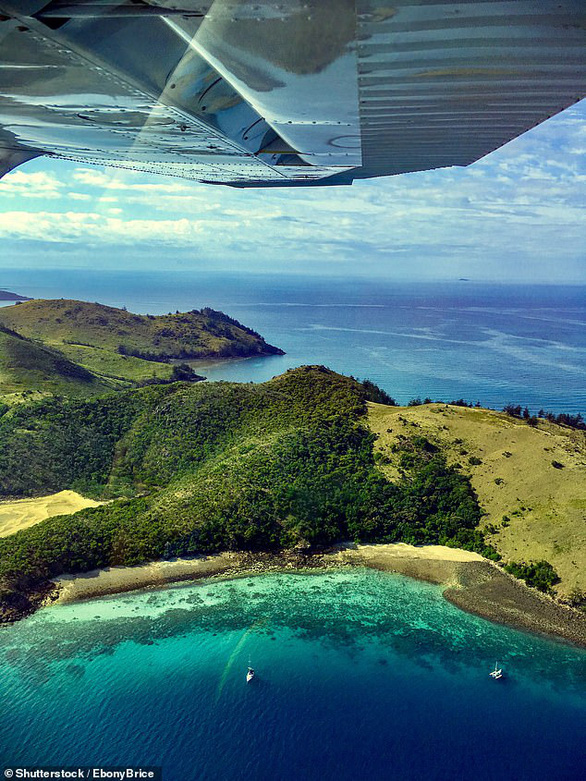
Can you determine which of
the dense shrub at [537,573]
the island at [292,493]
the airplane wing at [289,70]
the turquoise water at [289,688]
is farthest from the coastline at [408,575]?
the airplane wing at [289,70]

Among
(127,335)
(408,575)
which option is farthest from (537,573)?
(127,335)

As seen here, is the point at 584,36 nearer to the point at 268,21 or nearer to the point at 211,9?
the point at 268,21

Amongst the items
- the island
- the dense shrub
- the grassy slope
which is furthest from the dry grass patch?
the dense shrub

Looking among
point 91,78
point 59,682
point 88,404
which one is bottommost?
point 59,682

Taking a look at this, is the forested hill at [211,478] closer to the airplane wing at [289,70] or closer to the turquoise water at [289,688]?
the turquoise water at [289,688]

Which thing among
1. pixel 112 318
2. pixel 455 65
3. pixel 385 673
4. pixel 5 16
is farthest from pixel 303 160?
pixel 112 318

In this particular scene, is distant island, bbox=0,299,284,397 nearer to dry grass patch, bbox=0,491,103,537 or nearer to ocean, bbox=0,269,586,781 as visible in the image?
dry grass patch, bbox=0,491,103,537
